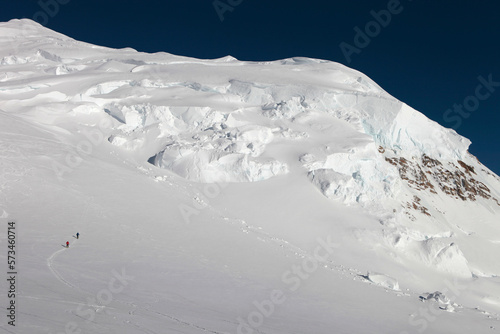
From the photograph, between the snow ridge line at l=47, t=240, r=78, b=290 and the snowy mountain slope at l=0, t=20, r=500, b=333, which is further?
the snowy mountain slope at l=0, t=20, r=500, b=333

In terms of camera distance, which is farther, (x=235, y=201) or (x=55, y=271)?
(x=235, y=201)

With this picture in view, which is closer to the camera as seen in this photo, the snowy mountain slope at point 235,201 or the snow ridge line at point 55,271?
the snow ridge line at point 55,271

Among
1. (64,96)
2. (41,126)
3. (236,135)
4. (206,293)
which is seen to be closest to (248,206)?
(236,135)

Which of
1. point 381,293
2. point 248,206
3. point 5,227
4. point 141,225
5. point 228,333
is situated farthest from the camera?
point 248,206

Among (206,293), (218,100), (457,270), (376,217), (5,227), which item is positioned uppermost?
(218,100)

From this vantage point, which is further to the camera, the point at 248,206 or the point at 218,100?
the point at 218,100

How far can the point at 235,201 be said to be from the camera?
27297mm

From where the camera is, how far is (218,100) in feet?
122

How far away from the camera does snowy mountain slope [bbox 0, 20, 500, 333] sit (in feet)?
48.0

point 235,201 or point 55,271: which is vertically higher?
point 55,271

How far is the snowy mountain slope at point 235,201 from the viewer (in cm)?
1464

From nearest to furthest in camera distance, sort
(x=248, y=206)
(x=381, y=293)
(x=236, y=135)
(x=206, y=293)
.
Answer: (x=206, y=293)
(x=381, y=293)
(x=248, y=206)
(x=236, y=135)

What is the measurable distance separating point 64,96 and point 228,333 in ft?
99.5

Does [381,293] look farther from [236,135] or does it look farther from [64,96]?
[64,96]
